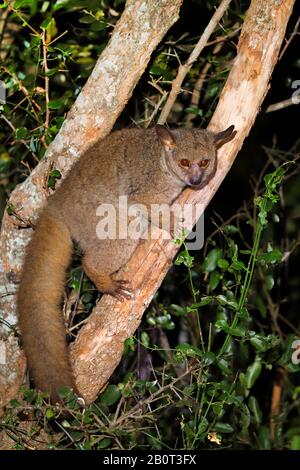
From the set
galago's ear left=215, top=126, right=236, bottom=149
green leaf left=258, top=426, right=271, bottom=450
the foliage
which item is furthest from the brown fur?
green leaf left=258, top=426, right=271, bottom=450

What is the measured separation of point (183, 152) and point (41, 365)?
191cm

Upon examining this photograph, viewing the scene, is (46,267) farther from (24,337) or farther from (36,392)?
(36,392)

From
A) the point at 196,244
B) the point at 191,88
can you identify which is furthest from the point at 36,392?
the point at 191,88

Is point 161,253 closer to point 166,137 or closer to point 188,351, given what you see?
point 188,351

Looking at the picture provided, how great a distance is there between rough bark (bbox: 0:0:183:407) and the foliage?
24 centimetres

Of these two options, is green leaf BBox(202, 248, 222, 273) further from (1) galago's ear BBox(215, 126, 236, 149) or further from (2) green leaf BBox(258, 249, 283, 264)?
(1) galago's ear BBox(215, 126, 236, 149)

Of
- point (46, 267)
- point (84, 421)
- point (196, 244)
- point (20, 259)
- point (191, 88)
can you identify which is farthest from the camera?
point (191, 88)

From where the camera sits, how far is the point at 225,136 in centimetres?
475

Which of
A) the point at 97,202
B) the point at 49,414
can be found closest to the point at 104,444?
the point at 49,414

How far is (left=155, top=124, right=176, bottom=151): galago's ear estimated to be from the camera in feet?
16.6

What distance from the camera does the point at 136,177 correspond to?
5.21 metres

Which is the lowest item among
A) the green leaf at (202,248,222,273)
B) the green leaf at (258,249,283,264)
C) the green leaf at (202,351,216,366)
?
the green leaf at (202,351,216,366)

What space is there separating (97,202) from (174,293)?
1.83 metres

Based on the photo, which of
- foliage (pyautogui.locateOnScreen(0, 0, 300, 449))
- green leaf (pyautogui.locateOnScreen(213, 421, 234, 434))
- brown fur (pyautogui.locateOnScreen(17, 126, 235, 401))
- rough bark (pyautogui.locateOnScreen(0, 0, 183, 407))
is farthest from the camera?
rough bark (pyautogui.locateOnScreen(0, 0, 183, 407))
